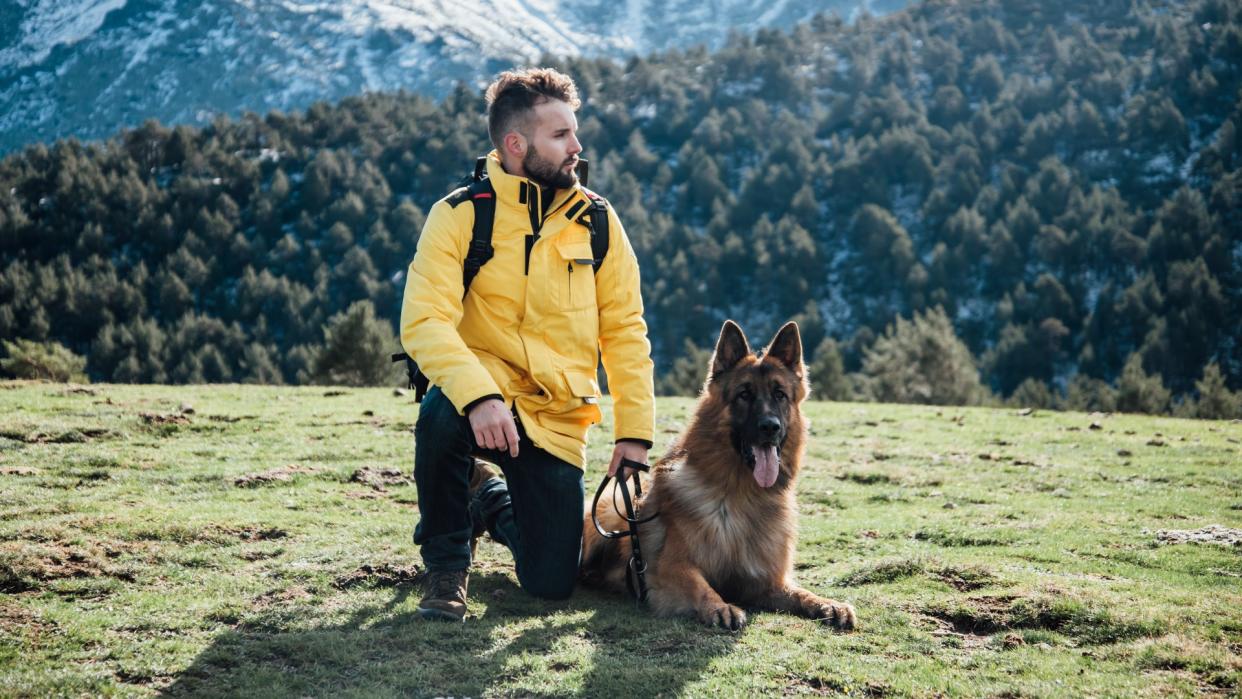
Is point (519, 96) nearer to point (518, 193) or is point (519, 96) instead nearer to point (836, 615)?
point (518, 193)

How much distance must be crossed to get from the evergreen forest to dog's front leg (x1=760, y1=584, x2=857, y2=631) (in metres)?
54.8

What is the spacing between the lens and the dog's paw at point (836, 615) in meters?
5.32

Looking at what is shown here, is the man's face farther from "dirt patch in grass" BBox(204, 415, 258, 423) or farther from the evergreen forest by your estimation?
the evergreen forest

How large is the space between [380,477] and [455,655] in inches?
229

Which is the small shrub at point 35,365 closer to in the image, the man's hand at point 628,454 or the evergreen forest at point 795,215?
the man's hand at point 628,454

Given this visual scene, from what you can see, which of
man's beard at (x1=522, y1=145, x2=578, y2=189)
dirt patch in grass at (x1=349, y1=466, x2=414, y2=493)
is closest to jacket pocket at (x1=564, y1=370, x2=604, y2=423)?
man's beard at (x1=522, y1=145, x2=578, y2=189)

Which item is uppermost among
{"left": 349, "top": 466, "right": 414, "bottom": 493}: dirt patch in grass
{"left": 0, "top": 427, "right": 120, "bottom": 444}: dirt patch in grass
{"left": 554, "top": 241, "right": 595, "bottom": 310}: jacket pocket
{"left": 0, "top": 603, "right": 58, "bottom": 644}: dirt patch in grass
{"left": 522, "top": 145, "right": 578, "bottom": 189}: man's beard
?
{"left": 522, "top": 145, "right": 578, "bottom": 189}: man's beard

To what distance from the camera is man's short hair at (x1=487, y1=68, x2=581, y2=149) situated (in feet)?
18.5

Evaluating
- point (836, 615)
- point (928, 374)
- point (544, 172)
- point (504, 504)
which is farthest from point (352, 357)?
point (928, 374)

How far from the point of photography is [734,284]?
107 m

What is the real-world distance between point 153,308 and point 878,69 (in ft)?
385

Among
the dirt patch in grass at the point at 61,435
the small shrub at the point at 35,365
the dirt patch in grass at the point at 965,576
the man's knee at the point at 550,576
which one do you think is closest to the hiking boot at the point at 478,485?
the man's knee at the point at 550,576

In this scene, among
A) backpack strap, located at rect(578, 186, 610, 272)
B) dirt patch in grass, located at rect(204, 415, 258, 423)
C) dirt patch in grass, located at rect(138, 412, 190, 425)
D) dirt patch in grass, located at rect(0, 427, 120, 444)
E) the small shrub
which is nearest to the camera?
backpack strap, located at rect(578, 186, 610, 272)

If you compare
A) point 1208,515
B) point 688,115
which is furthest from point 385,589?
point 688,115
